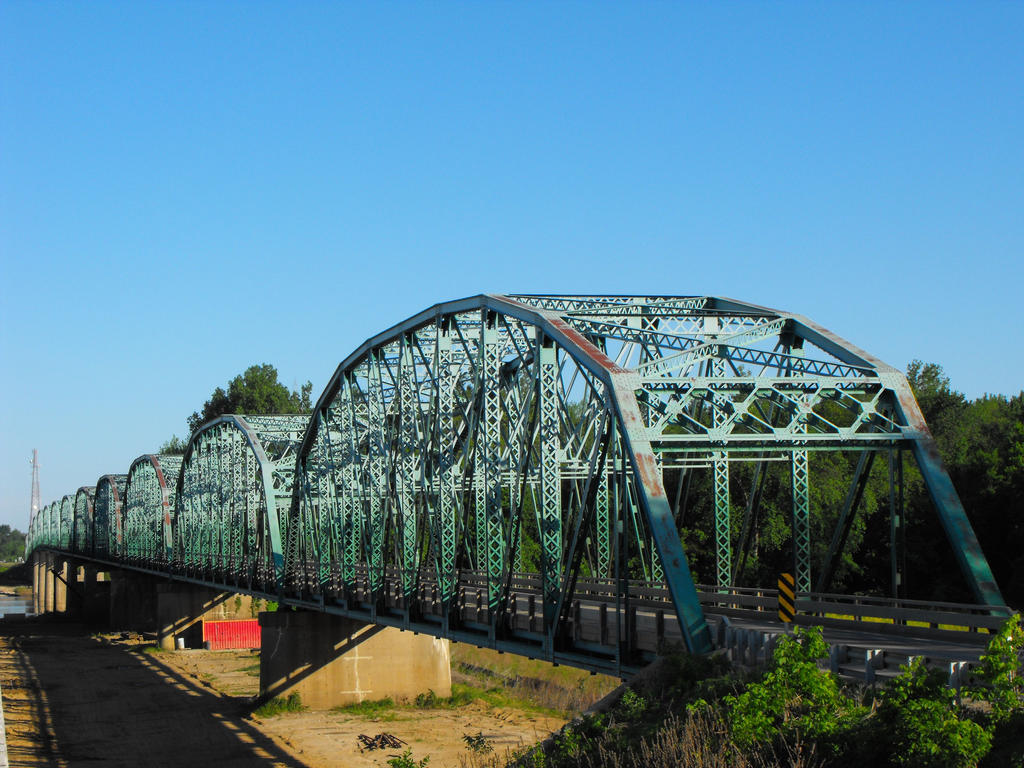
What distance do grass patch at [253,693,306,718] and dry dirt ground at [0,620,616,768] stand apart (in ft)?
1.07

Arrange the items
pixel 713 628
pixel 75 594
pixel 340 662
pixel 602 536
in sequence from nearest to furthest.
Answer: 1. pixel 713 628
2. pixel 602 536
3. pixel 340 662
4. pixel 75 594

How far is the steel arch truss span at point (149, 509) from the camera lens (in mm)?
76875

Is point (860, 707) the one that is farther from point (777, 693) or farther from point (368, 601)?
point (368, 601)

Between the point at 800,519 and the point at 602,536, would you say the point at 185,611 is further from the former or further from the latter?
the point at 800,519

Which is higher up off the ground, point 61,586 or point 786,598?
point 786,598

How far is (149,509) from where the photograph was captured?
8525 centimetres

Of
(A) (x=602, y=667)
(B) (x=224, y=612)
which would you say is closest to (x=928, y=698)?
(A) (x=602, y=667)

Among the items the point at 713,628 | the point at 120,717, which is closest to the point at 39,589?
the point at 120,717

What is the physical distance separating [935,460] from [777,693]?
1003cm

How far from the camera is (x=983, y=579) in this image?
20.6 metres

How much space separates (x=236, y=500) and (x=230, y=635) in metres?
16.2

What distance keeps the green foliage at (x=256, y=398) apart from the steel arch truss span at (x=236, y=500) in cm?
5658

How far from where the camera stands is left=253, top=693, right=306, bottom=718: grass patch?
4228 cm

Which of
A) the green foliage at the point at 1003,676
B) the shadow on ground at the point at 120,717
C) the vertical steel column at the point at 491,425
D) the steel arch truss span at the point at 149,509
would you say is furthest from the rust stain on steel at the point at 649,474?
the steel arch truss span at the point at 149,509
